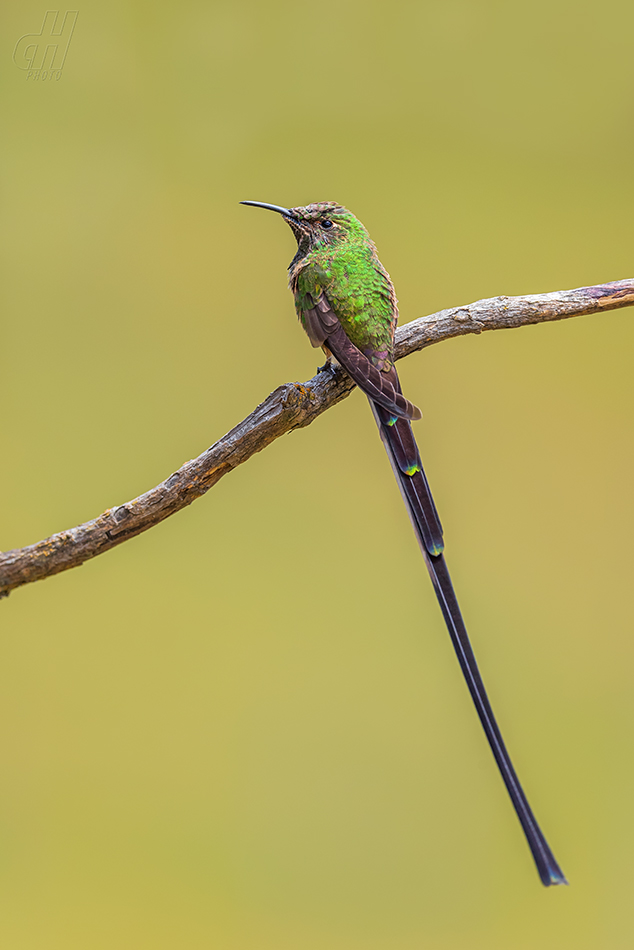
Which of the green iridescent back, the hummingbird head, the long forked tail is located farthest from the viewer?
the hummingbird head

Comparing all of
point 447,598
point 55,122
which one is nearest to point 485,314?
point 447,598

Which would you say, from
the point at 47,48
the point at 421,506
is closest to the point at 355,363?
the point at 421,506

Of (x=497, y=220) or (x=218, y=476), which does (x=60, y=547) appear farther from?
(x=497, y=220)

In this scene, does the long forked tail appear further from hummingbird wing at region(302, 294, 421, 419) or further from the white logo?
the white logo

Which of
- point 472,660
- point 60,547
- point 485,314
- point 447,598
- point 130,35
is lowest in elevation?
point 472,660

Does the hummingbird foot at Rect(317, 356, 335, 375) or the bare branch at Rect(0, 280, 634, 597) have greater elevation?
the hummingbird foot at Rect(317, 356, 335, 375)

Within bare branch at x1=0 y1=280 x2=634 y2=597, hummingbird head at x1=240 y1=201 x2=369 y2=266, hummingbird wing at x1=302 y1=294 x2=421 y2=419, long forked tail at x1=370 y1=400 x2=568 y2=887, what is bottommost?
long forked tail at x1=370 y1=400 x2=568 y2=887

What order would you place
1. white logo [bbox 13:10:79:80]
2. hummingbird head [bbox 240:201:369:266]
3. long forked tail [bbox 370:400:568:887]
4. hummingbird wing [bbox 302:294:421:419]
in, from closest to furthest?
long forked tail [bbox 370:400:568:887] → hummingbird wing [bbox 302:294:421:419] → hummingbird head [bbox 240:201:369:266] → white logo [bbox 13:10:79:80]

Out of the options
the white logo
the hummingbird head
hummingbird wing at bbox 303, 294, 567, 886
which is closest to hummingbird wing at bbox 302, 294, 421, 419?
hummingbird wing at bbox 303, 294, 567, 886
